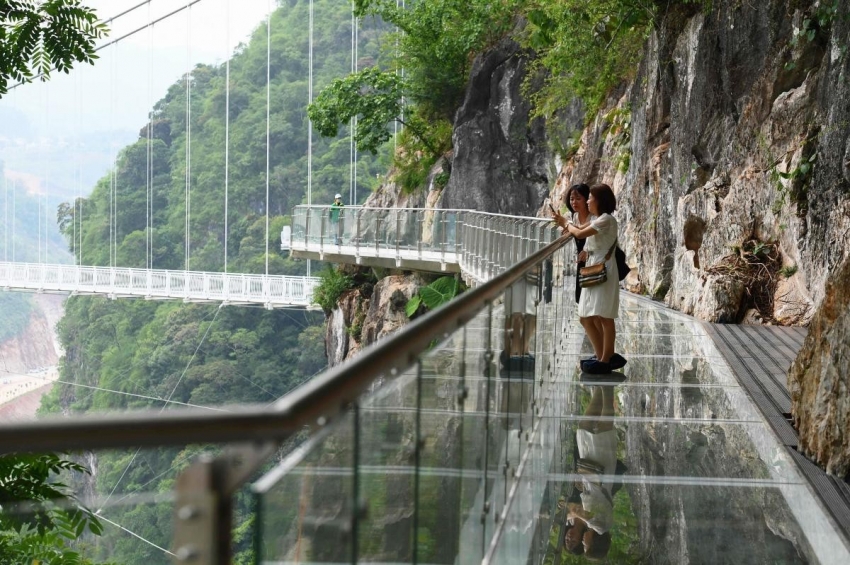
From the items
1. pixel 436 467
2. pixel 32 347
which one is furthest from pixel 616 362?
pixel 32 347

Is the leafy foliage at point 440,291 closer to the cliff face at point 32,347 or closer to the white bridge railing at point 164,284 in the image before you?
the white bridge railing at point 164,284

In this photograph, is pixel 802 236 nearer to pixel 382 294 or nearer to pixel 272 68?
pixel 382 294

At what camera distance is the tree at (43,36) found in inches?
250

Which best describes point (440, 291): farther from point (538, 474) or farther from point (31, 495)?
point (31, 495)

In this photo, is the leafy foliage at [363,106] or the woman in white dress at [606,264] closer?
the woman in white dress at [606,264]

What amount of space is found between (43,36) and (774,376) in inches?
196

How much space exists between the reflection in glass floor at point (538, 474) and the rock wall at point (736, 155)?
318 centimetres

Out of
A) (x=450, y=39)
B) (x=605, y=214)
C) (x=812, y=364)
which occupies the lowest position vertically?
(x=812, y=364)

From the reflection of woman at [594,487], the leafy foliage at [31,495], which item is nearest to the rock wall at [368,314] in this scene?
the reflection of woman at [594,487]

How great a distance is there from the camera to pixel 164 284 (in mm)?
42125

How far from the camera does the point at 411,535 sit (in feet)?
6.68

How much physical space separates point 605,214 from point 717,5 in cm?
733

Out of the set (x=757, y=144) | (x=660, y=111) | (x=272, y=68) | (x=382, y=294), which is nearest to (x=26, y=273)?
(x=272, y=68)

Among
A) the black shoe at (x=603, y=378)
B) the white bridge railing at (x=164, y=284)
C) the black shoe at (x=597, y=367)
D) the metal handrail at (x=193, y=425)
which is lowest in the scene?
the black shoe at (x=603, y=378)
